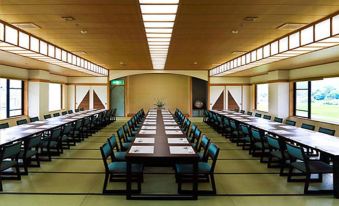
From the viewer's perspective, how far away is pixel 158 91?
19.3 m

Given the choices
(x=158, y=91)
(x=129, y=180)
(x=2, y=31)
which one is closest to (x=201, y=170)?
(x=129, y=180)

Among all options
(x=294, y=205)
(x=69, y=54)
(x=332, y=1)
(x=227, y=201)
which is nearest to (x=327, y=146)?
(x=294, y=205)

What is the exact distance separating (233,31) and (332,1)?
2.23 metres

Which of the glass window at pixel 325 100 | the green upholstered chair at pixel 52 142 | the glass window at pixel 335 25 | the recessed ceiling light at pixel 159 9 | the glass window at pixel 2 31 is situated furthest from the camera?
the glass window at pixel 325 100

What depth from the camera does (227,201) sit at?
3979 millimetres

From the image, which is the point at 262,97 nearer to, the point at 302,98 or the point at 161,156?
the point at 302,98

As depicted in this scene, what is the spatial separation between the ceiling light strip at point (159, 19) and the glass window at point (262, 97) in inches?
366

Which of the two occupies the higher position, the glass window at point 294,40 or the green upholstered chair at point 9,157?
the glass window at point 294,40

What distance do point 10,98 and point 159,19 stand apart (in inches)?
336

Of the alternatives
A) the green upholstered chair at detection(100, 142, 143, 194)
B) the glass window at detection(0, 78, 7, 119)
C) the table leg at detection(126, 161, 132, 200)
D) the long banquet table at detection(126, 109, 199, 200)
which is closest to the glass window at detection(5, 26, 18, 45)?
the green upholstered chair at detection(100, 142, 143, 194)

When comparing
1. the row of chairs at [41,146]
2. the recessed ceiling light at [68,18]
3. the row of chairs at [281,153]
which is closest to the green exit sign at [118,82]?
the row of chairs at [41,146]

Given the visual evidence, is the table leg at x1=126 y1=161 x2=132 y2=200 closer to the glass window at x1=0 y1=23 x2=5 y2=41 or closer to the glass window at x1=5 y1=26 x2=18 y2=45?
the glass window at x1=0 y1=23 x2=5 y2=41

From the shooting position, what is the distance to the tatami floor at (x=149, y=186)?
393 cm

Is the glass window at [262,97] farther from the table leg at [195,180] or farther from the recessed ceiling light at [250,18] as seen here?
the table leg at [195,180]
